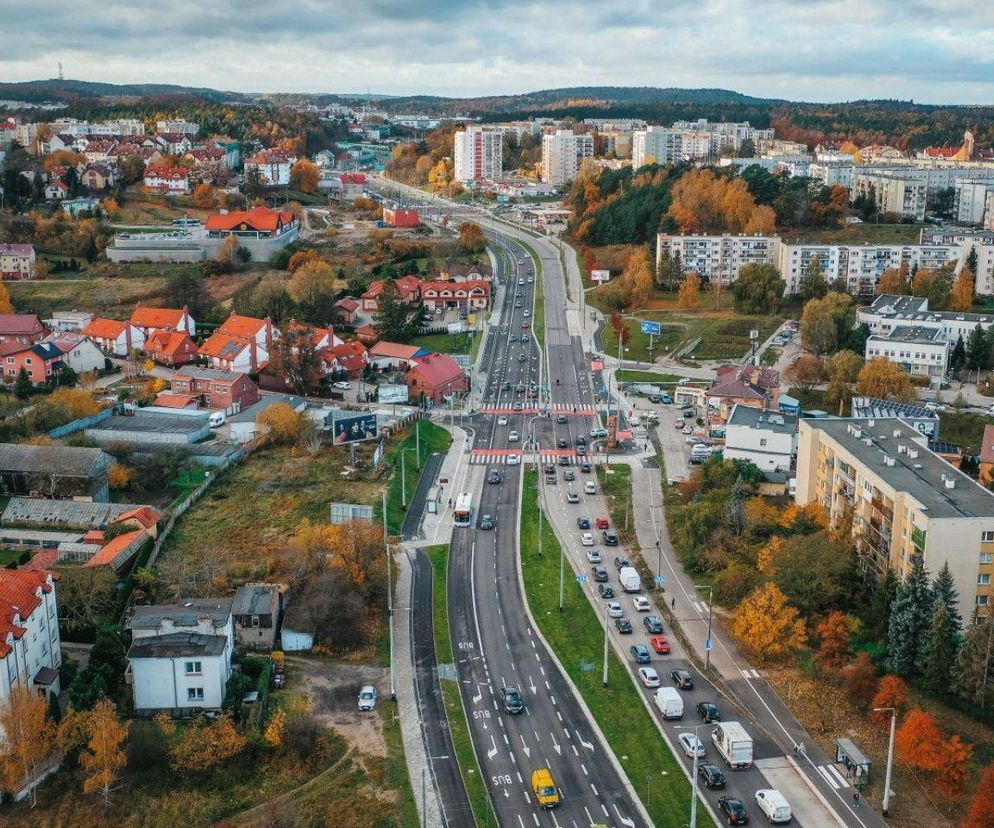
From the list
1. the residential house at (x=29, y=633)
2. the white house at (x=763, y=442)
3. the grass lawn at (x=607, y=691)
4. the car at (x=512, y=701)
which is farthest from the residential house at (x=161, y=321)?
the car at (x=512, y=701)

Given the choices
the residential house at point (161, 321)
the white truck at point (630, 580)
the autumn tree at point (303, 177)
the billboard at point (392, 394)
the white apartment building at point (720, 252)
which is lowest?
the white truck at point (630, 580)

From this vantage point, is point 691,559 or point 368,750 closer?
point 368,750

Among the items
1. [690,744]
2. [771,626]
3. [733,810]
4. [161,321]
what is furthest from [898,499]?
[161,321]

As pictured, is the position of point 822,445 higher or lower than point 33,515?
higher

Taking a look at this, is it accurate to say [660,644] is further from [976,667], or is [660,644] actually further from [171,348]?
[171,348]

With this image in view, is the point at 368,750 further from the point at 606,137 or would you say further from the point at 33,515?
the point at 606,137

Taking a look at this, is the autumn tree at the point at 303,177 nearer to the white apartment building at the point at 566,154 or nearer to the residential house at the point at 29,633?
the white apartment building at the point at 566,154

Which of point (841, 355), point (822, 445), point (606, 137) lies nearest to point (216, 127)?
point (606, 137)
